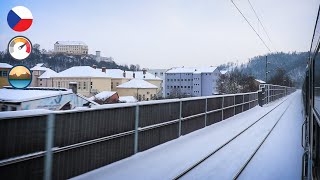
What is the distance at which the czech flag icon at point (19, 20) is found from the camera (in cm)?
369

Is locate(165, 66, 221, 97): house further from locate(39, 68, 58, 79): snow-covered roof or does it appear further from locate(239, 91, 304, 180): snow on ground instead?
locate(239, 91, 304, 180): snow on ground

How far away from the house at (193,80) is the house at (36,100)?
293 feet

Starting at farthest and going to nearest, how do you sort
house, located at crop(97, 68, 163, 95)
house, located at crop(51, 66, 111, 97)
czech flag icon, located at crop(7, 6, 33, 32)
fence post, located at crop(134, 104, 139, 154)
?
house, located at crop(97, 68, 163, 95)
house, located at crop(51, 66, 111, 97)
fence post, located at crop(134, 104, 139, 154)
czech flag icon, located at crop(7, 6, 33, 32)

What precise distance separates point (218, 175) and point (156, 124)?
128 inches

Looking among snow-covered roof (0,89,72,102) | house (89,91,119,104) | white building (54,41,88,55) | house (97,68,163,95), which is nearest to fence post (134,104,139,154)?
snow-covered roof (0,89,72,102)

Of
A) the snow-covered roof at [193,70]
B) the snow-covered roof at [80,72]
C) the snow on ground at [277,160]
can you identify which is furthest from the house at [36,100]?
the snow-covered roof at [193,70]

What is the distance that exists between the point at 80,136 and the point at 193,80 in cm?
11376

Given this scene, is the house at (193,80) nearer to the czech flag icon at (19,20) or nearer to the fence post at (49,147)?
the fence post at (49,147)

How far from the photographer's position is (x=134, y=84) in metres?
79.5

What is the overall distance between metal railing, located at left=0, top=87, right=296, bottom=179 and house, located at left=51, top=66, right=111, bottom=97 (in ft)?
205

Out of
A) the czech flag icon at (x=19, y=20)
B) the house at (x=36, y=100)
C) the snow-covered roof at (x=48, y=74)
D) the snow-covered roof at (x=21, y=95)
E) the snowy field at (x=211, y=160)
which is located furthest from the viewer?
the snow-covered roof at (x=48, y=74)

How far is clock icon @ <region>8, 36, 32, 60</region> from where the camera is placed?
3792mm

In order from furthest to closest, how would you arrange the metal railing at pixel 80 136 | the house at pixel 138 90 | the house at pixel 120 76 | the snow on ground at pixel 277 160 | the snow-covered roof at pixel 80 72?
the house at pixel 120 76 → the house at pixel 138 90 → the snow-covered roof at pixel 80 72 → the snow on ground at pixel 277 160 → the metal railing at pixel 80 136

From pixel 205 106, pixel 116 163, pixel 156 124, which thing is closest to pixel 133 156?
pixel 116 163
